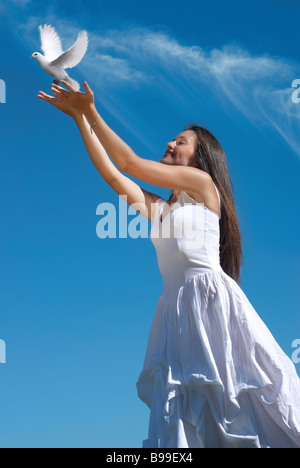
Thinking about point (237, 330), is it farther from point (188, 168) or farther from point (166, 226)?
point (188, 168)

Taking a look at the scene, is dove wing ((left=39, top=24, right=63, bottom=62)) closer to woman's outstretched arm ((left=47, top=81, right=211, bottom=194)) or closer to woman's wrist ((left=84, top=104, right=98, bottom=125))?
woman's outstretched arm ((left=47, top=81, right=211, bottom=194))

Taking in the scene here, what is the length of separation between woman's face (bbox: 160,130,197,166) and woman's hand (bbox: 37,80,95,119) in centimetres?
85

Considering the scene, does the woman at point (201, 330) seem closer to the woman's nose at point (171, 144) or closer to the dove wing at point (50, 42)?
the woman's nose at point (171, 144)

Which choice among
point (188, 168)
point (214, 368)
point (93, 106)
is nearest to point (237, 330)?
point (214, 368)

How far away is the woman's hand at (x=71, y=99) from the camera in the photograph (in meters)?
4.07

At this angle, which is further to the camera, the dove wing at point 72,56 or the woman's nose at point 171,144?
the woman's nose at point 171,144

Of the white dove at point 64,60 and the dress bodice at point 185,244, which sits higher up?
the white dove at point 64,60

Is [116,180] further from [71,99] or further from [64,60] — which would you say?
[64,60]

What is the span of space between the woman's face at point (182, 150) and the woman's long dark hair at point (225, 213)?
0.05 meters

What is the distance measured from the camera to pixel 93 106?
4.08 meters

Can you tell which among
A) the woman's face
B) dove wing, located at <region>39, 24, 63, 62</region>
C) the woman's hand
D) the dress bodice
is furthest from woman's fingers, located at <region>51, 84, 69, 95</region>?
the dress bodice

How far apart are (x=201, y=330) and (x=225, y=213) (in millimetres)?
1090

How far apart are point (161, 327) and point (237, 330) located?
1.75 feet

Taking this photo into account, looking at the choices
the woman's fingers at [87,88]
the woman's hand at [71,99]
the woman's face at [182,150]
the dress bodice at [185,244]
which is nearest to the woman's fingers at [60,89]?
the woman's hand at [71,99]
